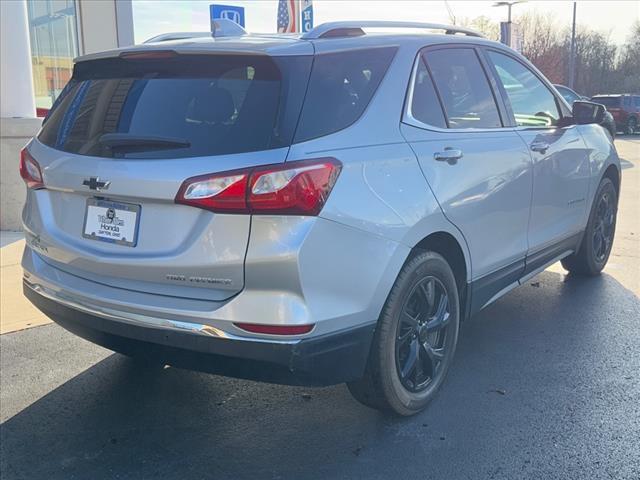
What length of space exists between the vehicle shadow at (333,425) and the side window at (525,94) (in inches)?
59.4

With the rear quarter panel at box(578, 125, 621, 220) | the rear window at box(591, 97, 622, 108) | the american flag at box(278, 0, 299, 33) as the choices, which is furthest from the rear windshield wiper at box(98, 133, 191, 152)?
the rear window at box(591, 97, 622, 108)

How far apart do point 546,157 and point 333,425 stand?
2.28m

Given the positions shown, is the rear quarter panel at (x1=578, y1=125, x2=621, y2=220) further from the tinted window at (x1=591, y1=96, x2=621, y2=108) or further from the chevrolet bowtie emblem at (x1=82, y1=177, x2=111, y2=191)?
the tinted window at (x1=591, y1=96, x2=621, y2=108)

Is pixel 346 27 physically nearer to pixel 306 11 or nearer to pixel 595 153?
pixel 595 153

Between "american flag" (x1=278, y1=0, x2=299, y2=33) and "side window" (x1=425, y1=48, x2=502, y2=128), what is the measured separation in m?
5.34

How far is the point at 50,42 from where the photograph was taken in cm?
1022

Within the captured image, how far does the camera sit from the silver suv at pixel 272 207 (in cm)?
259

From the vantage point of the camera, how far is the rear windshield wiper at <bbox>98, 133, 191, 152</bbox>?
2715 mm

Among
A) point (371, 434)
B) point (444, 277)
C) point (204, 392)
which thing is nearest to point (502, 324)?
point (444, 277)

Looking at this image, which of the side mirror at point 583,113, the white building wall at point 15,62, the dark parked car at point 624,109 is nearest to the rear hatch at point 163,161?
the side mirror at point 583,113

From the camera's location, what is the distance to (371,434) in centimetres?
328

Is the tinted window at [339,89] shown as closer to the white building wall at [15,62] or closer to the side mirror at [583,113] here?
the side mirror at [583,113]

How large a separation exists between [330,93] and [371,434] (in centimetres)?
163

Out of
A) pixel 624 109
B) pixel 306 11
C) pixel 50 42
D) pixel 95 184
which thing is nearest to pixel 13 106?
pixel 50 42
